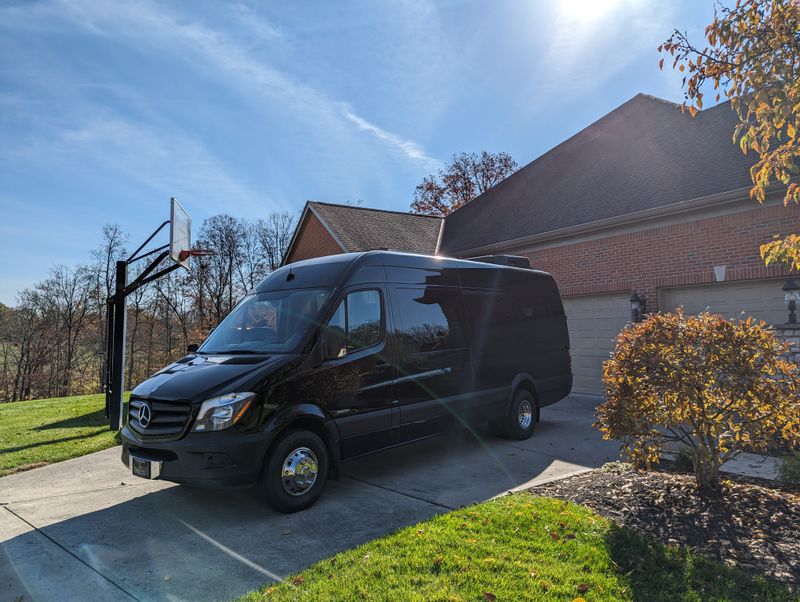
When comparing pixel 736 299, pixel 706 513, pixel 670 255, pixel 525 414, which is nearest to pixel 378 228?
pixel 670 255

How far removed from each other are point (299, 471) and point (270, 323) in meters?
1.62

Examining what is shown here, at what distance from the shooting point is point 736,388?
420 cm

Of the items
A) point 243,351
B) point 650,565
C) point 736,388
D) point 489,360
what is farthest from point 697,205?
point 243,351

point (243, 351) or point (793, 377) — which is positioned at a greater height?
point (243, 351)

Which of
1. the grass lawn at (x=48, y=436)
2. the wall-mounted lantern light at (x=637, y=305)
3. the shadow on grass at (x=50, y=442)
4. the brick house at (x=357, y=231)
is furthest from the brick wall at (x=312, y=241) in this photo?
the shadow on grass at (x=50, y=442)

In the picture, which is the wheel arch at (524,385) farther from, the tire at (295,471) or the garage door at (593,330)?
the garage door at (593,330)

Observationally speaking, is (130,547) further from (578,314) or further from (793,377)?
(578,314)

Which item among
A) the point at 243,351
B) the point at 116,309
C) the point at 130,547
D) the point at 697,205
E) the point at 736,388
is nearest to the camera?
the point at 130,547

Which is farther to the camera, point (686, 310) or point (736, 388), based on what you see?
point (686, 310)

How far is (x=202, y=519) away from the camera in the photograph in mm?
4480

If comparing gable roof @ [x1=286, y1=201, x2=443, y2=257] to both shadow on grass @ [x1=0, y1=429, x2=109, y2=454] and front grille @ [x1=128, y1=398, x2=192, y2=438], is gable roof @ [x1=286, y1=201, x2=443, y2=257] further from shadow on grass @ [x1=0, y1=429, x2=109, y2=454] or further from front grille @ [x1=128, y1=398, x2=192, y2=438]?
front grille @ [x1=128, y1=398, x2=192, y2=438]

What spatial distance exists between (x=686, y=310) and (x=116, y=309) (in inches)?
429

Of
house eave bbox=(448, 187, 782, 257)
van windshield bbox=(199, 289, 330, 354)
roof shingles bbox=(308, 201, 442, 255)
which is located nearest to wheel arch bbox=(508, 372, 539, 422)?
van windshield bbox=(199, 289, 330, 354)

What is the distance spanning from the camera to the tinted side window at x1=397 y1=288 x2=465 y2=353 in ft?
19.4
